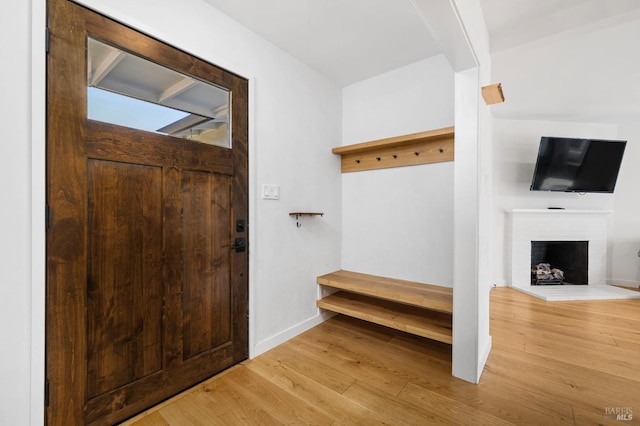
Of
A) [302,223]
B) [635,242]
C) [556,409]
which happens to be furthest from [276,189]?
[635,242]

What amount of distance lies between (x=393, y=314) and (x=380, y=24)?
7.58ft

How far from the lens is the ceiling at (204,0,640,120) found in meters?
1.66

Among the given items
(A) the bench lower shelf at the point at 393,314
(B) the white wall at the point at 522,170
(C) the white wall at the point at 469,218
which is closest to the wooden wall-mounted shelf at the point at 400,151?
(C) the white wall at the point at 469,218

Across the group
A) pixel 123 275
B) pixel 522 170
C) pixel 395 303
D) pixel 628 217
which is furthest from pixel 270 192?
pixel 628 217

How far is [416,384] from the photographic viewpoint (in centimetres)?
169

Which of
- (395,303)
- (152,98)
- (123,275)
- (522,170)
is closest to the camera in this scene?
(123,275)

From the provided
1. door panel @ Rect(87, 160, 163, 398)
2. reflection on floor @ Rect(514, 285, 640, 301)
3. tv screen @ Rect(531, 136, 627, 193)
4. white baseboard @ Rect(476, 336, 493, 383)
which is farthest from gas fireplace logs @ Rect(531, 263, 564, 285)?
door panel @ Rect(87, 160, 163, 398)

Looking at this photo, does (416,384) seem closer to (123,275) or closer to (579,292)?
(123,275)

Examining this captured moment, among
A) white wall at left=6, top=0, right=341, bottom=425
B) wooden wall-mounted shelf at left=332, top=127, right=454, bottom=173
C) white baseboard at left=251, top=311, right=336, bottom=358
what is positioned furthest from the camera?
wooden wall-mounted shelf at left=332, top=127, right=454, bottom=173

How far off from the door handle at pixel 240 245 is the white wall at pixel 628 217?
5470 mm

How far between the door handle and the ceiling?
63.5 inches

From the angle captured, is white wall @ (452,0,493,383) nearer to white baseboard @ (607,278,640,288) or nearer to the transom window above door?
the transom window above door
